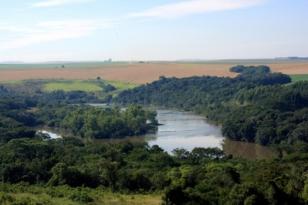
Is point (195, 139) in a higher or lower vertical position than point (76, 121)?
lower

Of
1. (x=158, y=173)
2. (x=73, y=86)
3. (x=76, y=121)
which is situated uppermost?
(x=158, y=173)

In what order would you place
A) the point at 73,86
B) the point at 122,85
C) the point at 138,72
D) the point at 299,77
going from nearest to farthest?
the point at 299,77, the point at 122,85, the point at 73,86, the point at 138,72

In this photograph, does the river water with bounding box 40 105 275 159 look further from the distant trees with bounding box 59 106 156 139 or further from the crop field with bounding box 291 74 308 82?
the crop field with bounding box 291 74 308 82

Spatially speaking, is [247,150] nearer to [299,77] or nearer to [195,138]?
[195,138]

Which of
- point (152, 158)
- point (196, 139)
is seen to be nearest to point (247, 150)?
point (196, 139)

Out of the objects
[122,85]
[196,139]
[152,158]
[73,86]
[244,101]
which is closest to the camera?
[152,158]

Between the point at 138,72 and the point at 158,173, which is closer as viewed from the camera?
the point at 158,173

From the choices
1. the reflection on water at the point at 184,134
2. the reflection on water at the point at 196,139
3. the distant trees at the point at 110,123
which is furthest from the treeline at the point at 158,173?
the distant trees at the point at 110,123
